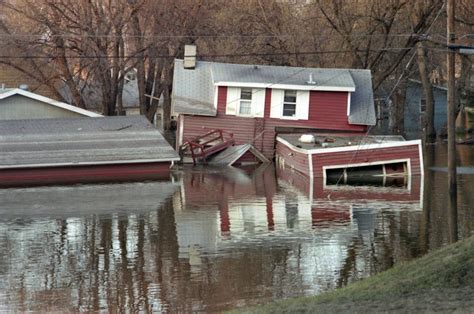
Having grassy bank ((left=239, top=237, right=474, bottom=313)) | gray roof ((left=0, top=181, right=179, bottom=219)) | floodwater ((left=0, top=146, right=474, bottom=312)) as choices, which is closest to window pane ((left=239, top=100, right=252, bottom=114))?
gray roof ((left=0, top=181, right=179, bottom=219))

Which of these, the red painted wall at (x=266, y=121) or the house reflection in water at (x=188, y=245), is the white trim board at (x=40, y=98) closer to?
the red painted wall at (x=266, y=121)

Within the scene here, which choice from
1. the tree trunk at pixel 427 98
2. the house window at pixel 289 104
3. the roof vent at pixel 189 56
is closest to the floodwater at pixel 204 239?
the house window at pixel 289 104

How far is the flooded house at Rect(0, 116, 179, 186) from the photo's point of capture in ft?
137

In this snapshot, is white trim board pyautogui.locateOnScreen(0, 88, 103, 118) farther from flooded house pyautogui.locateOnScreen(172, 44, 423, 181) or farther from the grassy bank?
the grassy bank

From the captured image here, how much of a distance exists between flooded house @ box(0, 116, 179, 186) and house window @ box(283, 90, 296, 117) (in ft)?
24.3

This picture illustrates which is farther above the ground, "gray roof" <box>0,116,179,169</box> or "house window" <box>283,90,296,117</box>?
"house window" <box>283,90,296,117</box>

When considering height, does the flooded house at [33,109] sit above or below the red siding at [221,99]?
below

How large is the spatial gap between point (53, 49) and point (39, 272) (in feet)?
121

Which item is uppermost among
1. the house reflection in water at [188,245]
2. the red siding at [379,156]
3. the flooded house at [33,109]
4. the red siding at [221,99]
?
the red siding at [221,99]

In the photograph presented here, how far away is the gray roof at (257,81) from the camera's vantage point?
4825 centimetres

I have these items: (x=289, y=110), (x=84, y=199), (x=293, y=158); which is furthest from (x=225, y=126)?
(x=84, y=199)

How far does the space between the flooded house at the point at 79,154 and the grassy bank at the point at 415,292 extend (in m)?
29.8

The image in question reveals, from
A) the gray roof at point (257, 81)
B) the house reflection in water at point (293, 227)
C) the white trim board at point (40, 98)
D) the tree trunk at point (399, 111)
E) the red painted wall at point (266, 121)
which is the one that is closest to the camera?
the house reflection in water at point (293, 227)

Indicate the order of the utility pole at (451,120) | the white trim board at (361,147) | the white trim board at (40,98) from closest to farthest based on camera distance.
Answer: the utility pole at (451,120) < the white trim board at (361,147) < the white trim board at (40,98)
